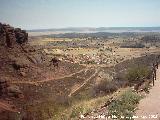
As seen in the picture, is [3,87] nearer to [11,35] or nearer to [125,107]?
[11,35]

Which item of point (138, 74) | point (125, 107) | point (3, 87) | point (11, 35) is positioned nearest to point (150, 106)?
point (125, 107)

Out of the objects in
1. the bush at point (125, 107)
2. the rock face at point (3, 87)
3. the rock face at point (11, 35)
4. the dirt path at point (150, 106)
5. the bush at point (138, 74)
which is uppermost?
the rock face at point (11, 35)

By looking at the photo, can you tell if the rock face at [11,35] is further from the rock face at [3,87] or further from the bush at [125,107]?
the bush at [125,107]

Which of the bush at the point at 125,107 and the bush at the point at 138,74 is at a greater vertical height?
the bush at the point at 125,107

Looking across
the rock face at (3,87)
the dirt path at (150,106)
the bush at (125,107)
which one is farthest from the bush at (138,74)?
the rock face at (3,87)

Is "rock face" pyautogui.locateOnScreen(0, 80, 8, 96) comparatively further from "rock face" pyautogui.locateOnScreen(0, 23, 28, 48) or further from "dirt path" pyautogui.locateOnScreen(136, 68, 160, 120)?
"dirt path" pyautogui.locateOnScreen(136, 68, 160, 120)

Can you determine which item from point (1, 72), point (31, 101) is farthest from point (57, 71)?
point (31, 101)

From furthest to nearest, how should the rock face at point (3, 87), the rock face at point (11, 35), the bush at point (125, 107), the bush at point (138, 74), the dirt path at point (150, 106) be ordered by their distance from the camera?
the rock face at point (11, 35)
the rock face at point (3, 87)
the bush at point (138, 74)
the dirt path at point (150, 106)
the bush at point (125, 107)

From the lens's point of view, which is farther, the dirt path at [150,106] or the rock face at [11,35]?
the rock face at [11,35]

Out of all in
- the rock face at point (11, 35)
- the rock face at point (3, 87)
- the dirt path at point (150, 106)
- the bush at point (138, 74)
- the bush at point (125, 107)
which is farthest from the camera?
the rock face at point (11, 35)
